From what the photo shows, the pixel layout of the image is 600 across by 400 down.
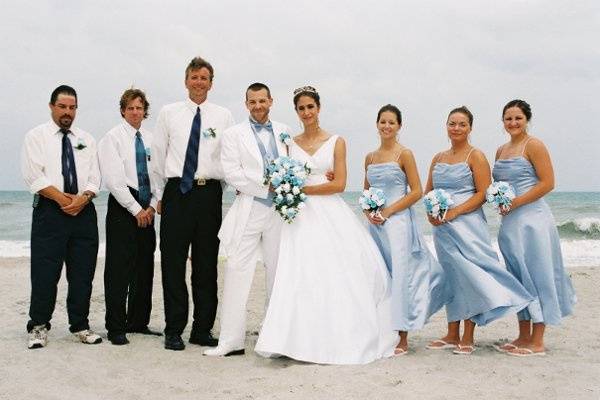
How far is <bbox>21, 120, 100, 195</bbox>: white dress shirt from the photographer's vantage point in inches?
228

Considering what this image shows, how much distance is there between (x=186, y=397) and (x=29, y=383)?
4.44 feet

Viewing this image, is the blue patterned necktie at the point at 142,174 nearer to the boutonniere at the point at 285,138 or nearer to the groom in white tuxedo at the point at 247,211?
the groom in white tuxedo at the point at 247,211

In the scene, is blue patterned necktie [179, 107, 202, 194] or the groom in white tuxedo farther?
blue patterned necktie [179, 107, 202, 194]

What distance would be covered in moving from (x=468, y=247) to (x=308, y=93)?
206 cm

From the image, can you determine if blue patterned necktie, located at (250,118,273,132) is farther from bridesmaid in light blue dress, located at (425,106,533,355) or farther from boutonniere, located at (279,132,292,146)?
bridesmaid in light blue dress, located at (425,106,533,355)

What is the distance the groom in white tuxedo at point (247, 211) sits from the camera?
5.56 m

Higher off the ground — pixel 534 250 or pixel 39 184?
pixel 39 184

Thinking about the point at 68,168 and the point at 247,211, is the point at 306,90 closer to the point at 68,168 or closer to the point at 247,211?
the point at 247,211

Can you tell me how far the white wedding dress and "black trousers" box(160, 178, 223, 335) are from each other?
2.49 ft

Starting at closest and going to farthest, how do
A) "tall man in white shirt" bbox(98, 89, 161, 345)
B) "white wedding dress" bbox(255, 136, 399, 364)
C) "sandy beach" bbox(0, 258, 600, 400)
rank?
1. "sandy beach" bbox(0, 258, 600, 400)
2. "white wedding dress" bbox(255, 136, 399, 364)
3. "tall man in white shirt" bbox(98, 89, 161, 345)

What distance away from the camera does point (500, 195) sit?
17.9 ft

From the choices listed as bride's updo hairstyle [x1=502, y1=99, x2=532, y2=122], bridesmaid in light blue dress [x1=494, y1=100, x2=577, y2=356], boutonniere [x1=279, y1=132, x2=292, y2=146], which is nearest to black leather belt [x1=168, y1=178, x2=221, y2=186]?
boutonniere [x1=279, y1=132, x2=292, y2=146]

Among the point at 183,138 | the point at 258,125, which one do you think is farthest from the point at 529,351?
the point at 183,138

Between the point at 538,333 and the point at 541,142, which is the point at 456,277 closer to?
the point at 538,333
